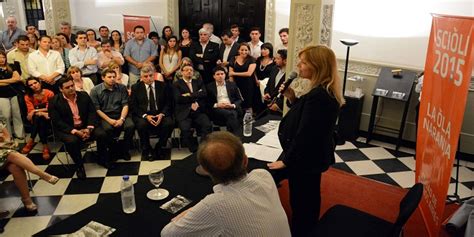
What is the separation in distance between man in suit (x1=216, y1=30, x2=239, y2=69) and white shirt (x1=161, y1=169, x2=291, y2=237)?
452 cm

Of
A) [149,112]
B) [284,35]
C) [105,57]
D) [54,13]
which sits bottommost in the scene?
[149,112]

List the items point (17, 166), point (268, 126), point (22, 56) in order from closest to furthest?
point (17, 166)
point (268, 126)
point (22, 56)

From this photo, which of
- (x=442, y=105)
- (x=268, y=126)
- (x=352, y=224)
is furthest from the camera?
(x=268, y=126)

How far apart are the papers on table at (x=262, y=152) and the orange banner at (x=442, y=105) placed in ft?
3.82

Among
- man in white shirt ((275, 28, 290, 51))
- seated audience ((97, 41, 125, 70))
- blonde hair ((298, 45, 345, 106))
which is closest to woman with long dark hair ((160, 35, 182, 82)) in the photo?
seated audience ((97, 41, 125, 70))

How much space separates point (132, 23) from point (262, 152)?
547cm

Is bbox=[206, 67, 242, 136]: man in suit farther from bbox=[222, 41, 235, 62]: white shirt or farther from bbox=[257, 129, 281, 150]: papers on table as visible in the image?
bbox=[257, 129, 281, 150]: papers on table

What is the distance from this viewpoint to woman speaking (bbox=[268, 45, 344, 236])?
96.0 inches

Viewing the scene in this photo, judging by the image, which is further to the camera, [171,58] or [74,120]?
[171,58]

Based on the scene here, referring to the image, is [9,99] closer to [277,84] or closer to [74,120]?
[74,120]

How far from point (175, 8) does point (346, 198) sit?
16.9ft

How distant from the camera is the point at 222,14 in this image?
715cm

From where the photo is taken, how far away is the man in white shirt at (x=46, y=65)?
550 cm

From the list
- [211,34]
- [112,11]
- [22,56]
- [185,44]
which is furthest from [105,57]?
[112,11]
